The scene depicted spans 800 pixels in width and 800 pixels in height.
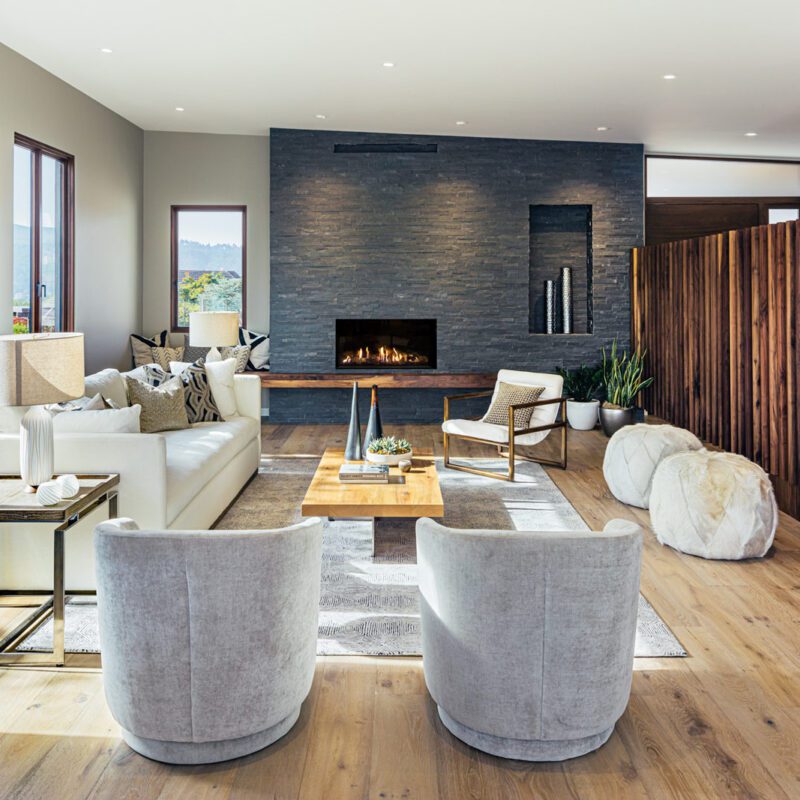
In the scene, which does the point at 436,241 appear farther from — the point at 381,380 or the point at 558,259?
the point at 381,380

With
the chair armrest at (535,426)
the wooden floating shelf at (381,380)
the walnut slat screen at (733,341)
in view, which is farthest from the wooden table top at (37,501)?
the wooden floating shelf at (381,380)

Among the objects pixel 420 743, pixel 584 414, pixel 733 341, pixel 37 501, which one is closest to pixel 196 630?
pixel 420 743

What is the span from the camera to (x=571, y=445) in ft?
23.4

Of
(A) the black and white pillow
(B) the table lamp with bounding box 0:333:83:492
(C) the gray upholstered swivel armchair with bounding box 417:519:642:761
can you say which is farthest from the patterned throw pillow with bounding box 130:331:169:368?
(C) the gray upholstered swivel armchair with bounding box 417:519:642:761

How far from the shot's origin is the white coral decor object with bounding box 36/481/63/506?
2.79m

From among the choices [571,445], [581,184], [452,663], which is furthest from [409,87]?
[452,663]

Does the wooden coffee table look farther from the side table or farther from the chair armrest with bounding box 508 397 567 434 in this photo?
the chair armrest with bounding box 508 397 567 434

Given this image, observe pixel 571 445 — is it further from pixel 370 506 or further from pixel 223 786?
pixel 223 786

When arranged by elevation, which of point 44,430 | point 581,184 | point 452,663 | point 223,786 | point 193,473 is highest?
point 581,184

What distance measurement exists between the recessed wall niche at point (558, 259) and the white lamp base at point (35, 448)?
624 centimetres

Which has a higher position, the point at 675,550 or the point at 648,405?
the point at 648,405

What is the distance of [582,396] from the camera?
8133 millimetres

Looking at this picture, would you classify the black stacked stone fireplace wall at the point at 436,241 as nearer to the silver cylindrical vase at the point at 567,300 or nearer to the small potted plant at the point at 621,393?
the silver cylindrical vase at the point at 567,300

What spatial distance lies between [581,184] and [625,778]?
710cm
